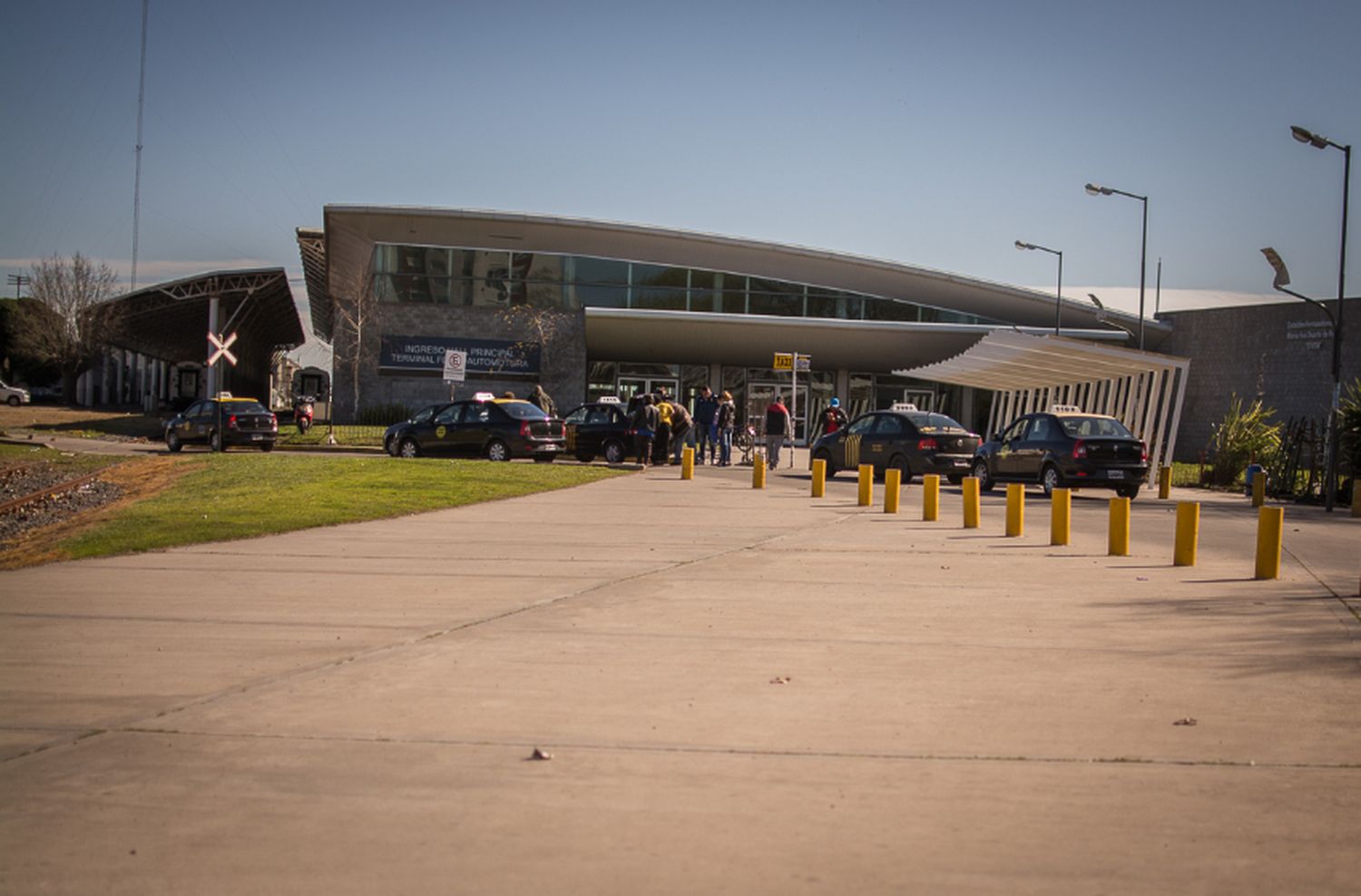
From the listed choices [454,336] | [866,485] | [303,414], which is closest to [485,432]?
[866,485]

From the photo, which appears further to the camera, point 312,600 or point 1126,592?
point 1126,592

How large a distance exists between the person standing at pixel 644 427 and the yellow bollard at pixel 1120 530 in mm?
17656

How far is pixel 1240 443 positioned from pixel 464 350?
28654mm

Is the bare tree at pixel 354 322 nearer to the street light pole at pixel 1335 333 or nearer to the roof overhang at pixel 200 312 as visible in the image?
the roof overhang at pixel 200 312

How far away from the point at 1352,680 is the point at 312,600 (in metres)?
6.74

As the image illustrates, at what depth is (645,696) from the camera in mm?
6715

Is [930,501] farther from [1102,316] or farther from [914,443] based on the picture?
[1102,316]

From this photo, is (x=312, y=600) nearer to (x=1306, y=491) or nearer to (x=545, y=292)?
(x=1306, y=491)

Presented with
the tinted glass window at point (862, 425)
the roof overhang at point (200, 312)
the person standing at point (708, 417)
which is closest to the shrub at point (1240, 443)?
the tinted glass window at point (862, 425)

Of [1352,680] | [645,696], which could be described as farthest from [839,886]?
[1352,680]

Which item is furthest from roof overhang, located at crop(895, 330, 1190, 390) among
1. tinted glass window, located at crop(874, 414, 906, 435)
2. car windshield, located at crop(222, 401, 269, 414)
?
car windshield, located at crop(222, 401, 269, 414)

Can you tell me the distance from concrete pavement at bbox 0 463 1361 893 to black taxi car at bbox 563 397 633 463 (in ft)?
65.7

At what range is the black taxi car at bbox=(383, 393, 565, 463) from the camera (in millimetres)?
30453

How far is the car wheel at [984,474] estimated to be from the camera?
1045 inches
